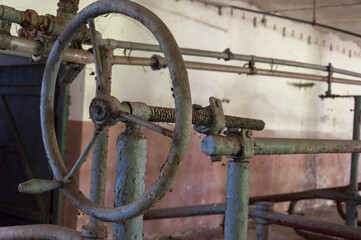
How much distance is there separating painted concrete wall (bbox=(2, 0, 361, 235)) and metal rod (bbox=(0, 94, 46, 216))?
1.23 ft

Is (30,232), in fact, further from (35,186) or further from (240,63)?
(240,63)

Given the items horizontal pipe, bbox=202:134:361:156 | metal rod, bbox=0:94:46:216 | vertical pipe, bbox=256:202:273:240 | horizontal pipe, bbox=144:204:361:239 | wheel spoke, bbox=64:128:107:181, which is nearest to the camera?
wheel spoke, bbox=64:128:107:181

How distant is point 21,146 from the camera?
3.56m

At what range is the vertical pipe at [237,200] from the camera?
1.28 m

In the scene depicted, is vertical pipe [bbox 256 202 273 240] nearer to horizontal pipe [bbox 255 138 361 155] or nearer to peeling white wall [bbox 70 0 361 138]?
horizontal pipe [bbox 255 138 361 155]

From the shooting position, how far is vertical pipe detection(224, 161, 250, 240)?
1.28 m

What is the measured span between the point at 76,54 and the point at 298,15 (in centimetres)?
382

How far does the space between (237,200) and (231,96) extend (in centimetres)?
300

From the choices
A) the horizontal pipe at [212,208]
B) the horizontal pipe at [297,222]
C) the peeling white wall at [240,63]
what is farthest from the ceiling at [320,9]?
the horizontal pipe at [297,222]

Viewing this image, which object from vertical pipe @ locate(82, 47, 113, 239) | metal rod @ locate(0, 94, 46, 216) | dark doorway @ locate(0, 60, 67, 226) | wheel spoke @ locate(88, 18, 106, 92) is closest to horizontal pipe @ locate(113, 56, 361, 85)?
vertical pipe @ locate(82, 47, 113, 239)

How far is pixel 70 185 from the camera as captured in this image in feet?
3.61

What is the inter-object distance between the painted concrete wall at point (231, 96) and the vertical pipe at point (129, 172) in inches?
81.1

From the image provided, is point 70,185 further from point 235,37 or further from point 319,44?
point 319,44

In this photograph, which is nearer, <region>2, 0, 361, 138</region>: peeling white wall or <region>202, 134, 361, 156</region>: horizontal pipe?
<region>202, 134, 361, 156</region>: horizontal pipe
